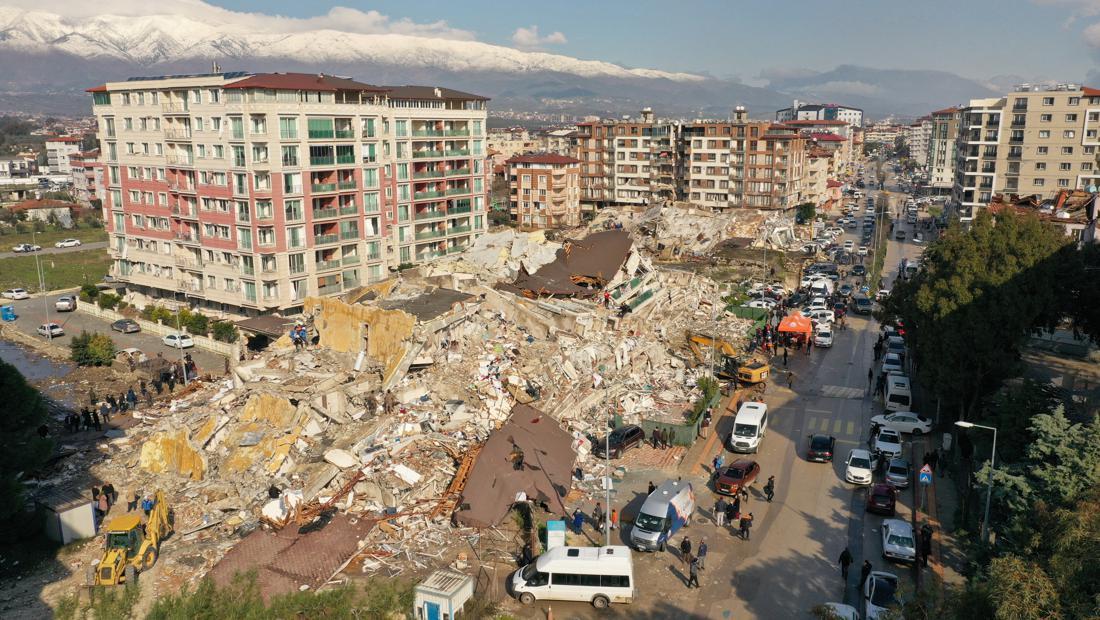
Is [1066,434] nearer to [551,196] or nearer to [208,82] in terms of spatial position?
[208,82]

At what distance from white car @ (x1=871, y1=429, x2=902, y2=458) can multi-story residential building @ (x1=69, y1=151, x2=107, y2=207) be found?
106 meters

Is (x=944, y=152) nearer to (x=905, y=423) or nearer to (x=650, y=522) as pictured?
(x=905, y=423)

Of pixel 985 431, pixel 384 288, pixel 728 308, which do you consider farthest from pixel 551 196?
pixel 985 431

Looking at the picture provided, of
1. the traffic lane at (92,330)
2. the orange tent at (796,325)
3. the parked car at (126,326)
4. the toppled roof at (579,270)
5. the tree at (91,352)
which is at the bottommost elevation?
the traffic lane at (92,330)

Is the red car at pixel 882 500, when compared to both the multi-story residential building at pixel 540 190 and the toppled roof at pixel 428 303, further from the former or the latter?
the multi-story residential building at pixel 540 190

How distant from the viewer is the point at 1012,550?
54.7 feet

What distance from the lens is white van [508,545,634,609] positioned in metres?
19.1

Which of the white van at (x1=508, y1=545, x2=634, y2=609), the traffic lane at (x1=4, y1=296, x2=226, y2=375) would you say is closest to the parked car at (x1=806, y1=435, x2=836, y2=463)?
the white van at (x1=508, y1=545, x2=634, y2=609)

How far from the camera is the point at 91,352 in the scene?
4406cm

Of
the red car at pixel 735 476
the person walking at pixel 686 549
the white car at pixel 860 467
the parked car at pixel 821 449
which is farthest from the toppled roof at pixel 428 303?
the white car at pixel 860 467

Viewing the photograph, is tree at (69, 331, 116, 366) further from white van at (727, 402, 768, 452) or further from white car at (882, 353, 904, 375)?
white car at (882, 353, 904, 375)

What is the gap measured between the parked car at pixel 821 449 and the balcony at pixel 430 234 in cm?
3734

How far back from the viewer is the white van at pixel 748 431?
2847 centimetres

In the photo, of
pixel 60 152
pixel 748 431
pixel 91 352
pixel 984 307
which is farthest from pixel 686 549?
pixel 60 152
